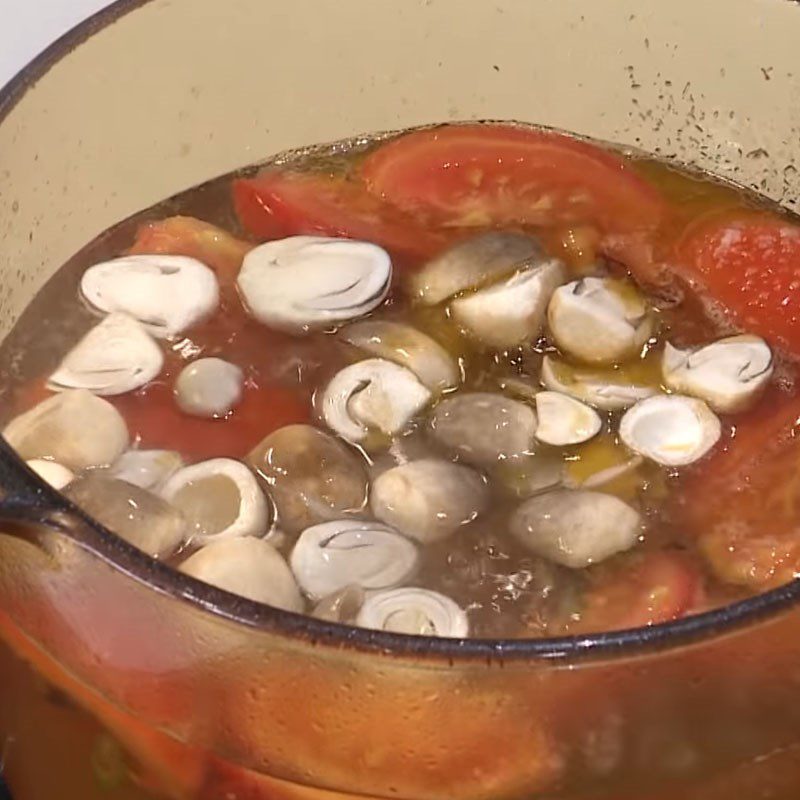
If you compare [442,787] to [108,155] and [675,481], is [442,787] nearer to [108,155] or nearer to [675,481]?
[675,481]

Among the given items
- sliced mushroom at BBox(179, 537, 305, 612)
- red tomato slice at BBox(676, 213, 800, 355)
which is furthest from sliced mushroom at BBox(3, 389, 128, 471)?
red tomato slice at BBox(676, 213, 800, 355)

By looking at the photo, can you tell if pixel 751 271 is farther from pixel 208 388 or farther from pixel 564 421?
pixel 208 388

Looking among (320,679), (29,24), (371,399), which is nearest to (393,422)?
(371,399)

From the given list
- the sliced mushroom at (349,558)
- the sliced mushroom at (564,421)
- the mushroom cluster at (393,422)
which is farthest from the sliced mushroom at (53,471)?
the sliced mushroom at (564,421)

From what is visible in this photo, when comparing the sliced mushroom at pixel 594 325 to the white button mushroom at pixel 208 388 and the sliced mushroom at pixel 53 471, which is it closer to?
the white button mushroom at pixel 208 388

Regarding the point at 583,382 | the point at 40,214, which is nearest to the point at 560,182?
the point at 583,382

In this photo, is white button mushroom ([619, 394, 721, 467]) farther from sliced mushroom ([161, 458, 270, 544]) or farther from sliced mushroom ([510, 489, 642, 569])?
sliced mushroom ([161, 458, 270, 544])
